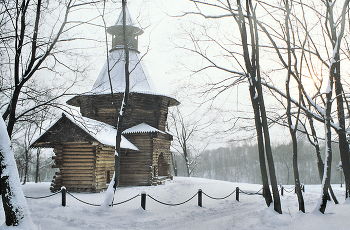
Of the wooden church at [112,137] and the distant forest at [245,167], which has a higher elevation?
the wooden church at [112,137]

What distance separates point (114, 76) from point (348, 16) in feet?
47.9

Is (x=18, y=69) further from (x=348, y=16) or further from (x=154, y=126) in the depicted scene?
(x=348, y=16)

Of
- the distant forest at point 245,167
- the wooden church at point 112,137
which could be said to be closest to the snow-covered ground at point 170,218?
the wooden church at point 112,137

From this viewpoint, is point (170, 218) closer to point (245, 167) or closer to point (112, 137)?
point (112, 137)

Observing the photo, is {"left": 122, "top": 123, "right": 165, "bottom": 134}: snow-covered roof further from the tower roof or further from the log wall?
the tower roof

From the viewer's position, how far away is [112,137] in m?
15.9

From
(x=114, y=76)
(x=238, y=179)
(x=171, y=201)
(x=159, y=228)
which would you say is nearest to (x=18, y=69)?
(x=159, y=228)

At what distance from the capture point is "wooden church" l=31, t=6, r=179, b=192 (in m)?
13.4

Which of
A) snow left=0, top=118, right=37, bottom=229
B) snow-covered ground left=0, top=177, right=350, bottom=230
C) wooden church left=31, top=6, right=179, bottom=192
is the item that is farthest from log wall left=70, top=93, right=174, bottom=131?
snow left=0, top=118, right=37, bottom=229

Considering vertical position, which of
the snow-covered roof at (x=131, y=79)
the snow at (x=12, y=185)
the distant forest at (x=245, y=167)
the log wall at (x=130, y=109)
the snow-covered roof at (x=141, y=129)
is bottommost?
the distant forest at (x=245, y=167)

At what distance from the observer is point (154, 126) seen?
18.8 m

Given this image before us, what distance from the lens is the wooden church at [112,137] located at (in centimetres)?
1337

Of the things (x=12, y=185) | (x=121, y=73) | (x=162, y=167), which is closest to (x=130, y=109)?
(x=121, y=73)

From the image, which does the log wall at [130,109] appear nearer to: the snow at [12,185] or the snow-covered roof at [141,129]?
the snow-covered roof at [141,129]
